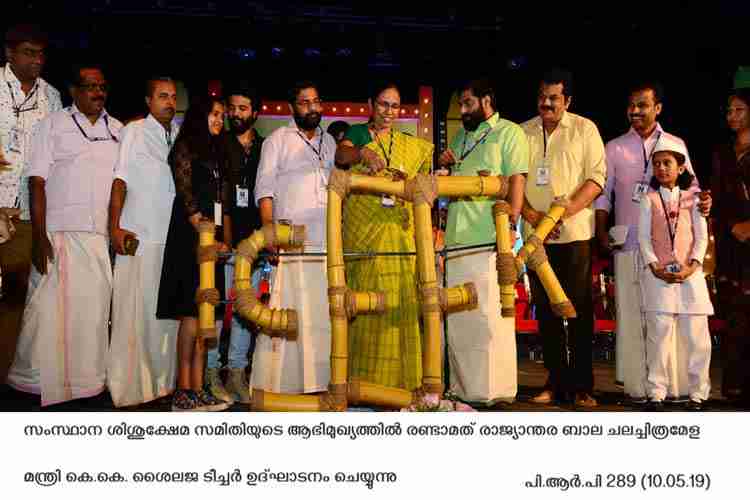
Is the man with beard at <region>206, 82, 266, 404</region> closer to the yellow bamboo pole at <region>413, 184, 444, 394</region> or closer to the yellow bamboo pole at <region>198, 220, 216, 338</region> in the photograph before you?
the yellow bamboo pole at <region>198, 220, 216, 338</region>

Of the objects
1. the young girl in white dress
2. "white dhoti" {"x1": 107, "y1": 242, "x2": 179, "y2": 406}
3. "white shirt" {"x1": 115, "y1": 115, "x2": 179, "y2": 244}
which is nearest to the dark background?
the young girl in white dress

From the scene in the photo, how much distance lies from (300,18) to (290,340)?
416cm

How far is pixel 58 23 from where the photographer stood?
6480 millimetres

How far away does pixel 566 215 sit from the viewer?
370 cm

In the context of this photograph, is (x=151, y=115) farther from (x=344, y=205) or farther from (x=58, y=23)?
(x=58, y=23)

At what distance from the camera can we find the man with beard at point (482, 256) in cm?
354

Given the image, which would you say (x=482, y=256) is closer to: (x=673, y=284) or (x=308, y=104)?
(x=673, y=284)

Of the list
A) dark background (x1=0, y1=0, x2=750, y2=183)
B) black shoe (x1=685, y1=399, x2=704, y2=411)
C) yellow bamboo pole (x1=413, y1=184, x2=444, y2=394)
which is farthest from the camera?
dark background (x1=0, y1=0, x2=750, y2=183)

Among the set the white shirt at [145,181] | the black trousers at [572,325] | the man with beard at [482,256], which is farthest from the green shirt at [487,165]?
the white shirt at [145,181]

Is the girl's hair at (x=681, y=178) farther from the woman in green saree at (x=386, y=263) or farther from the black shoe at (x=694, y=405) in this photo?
the woman in green saree at (x=386, y=263)

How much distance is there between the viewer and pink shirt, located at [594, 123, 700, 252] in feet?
12.9

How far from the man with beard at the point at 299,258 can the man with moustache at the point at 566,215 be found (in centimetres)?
105

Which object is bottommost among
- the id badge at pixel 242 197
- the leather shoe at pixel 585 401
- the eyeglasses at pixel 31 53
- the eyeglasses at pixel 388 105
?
the leather shoe at pixel 585 401
